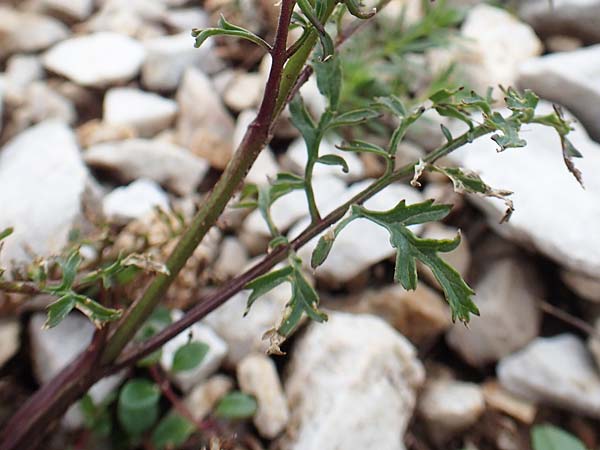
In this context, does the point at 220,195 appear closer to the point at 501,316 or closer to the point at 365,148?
the point at 365,148

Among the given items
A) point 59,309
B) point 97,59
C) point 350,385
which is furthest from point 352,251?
point 97,59

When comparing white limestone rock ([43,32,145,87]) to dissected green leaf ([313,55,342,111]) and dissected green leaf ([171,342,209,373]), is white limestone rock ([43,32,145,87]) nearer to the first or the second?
dissected green leaf ([171,342,209,373])

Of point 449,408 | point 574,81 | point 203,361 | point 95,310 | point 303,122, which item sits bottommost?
point 449,408

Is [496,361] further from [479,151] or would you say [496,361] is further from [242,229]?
[242,229]

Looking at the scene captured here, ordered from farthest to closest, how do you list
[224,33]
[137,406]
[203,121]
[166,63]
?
[166,63] < [203,121] < [137,406] < [224,33]

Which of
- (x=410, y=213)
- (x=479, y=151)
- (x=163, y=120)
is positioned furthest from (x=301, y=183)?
(x=163, y=120)

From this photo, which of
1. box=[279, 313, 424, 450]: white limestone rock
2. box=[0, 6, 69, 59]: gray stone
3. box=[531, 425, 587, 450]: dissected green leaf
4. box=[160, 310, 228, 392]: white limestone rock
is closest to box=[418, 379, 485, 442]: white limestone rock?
box=[279, 313, 424, 450]: white limestone rock
